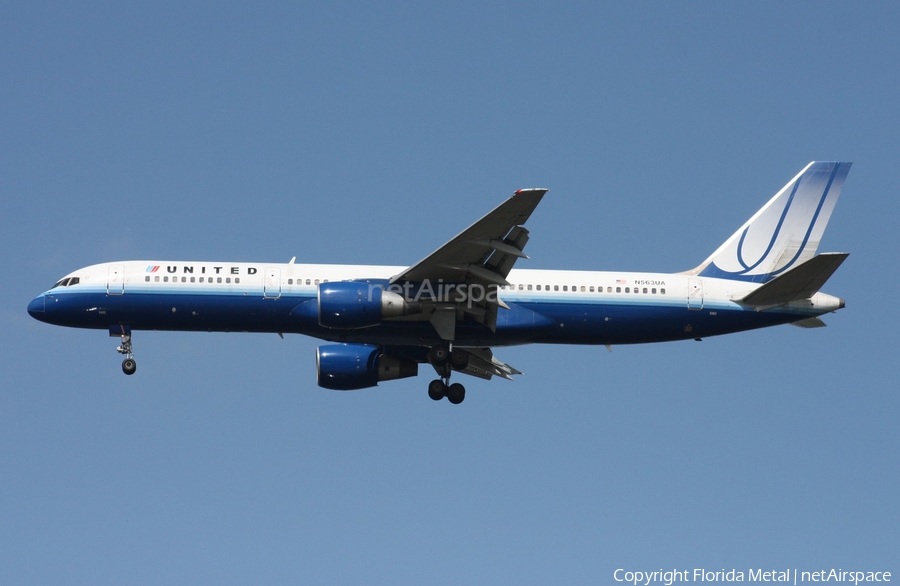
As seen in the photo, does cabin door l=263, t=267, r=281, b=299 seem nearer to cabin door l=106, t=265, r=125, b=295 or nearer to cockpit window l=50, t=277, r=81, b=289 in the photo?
cabin door l=106, t=265, r=125, b=295

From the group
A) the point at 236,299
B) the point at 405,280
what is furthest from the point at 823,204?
the point at 236,299

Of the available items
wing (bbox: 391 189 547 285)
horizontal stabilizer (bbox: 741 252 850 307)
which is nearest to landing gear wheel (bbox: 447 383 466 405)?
wing (bbox: 391 189 547 285)

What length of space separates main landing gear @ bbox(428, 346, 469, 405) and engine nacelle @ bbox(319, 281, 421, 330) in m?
2.95

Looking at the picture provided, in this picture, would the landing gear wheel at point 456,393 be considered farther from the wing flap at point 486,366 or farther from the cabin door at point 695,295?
the cabin door at point 695,295

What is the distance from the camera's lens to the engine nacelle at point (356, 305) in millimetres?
43062

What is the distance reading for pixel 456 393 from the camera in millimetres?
47844

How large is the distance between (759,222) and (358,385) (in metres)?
17.3

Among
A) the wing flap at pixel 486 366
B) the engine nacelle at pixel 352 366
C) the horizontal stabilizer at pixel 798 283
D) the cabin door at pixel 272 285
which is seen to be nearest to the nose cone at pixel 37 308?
the cabin door at pixel 272 285

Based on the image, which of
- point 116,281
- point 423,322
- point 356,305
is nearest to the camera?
point 356,305

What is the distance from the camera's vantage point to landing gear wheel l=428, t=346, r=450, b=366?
46125mm

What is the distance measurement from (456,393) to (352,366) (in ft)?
13.7

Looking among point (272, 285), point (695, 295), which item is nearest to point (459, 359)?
point (272, 285)

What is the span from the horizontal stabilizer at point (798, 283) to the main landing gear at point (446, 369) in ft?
35.6

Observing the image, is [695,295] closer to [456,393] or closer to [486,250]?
[486,250]
